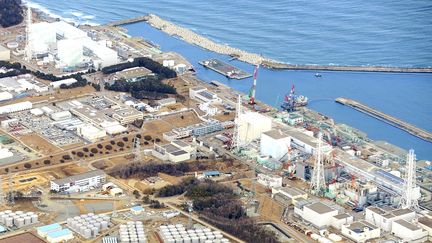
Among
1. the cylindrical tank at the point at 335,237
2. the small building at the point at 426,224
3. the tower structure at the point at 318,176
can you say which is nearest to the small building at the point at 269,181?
the tower structure at the point at 318,176

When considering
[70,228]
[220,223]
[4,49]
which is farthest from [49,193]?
[4,49]

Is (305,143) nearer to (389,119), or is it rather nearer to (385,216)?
(389,119)

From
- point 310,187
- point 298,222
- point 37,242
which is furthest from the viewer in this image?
point 310,187

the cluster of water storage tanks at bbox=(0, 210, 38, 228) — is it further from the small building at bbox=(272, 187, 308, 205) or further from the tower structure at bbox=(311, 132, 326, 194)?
the tower structure at bbox=(311, 132, 326, 194)

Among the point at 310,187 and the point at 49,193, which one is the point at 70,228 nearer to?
the point at 49,193

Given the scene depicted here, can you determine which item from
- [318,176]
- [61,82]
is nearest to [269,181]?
[318,176]

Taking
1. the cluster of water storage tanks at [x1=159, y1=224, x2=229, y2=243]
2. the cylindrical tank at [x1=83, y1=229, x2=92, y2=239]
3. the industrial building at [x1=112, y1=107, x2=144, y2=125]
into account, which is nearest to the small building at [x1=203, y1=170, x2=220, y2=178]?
the cluster of water storage tanks at [x1=159, y1=224, x2=229, y2=243]

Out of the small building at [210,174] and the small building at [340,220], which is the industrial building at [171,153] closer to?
the small building at [210,174]
